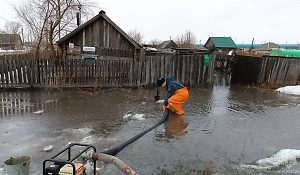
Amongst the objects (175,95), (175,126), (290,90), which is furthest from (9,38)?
(175,126)

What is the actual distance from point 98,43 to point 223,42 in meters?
39.5

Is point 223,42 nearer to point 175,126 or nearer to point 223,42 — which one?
point 223,42

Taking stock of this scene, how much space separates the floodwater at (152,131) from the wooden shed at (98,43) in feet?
12.4

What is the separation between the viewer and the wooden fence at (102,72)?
10.5 m

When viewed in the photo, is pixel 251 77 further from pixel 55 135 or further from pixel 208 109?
pixel 55 135

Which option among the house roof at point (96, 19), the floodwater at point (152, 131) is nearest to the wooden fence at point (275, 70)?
the floodwater at point (152, 131)

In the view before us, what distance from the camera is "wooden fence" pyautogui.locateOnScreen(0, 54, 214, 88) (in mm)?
10484

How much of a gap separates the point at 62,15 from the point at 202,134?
12052mm

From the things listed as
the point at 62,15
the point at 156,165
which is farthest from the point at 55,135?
the point at 62,15

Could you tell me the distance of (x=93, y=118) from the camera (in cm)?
699

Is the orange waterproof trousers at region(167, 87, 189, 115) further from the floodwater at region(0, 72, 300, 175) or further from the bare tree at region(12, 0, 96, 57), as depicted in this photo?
the bare tree at region(12, 0, 96, 57)

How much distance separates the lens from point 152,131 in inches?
235

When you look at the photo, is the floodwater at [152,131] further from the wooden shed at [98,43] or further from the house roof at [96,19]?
the house roof at [96,19]

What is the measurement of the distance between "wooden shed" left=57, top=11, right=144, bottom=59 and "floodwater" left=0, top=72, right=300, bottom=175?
12.4ft
